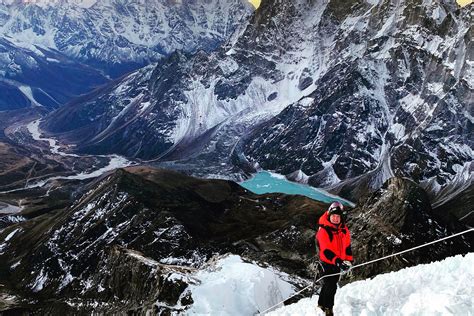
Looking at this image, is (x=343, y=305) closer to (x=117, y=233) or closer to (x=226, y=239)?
(x=226, y=239)

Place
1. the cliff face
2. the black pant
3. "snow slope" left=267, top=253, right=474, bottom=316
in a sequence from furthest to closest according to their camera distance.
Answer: the cliff face < the black pant < "snow slope" left=267, top=253, right=474, bottom=316

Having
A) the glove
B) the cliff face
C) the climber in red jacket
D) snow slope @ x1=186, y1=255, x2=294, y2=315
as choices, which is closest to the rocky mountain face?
the cliff face

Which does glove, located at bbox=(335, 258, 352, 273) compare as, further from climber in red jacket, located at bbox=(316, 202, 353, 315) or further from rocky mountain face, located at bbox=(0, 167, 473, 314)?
rocky mountain face, located at bbox=(0, 167, 473, 314)

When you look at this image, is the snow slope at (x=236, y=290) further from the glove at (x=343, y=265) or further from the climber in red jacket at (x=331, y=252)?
the glove at (x=343, y=265)

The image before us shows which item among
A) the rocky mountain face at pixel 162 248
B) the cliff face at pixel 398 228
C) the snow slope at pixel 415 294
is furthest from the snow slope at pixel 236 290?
the cliff face at pixel 398 228

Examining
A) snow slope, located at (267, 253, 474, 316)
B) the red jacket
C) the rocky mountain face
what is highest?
the red jacket

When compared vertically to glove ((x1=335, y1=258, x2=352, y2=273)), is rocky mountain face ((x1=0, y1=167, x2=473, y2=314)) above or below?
below

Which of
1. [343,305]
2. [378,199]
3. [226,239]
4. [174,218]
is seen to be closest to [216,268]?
[343,305]
